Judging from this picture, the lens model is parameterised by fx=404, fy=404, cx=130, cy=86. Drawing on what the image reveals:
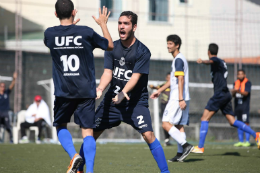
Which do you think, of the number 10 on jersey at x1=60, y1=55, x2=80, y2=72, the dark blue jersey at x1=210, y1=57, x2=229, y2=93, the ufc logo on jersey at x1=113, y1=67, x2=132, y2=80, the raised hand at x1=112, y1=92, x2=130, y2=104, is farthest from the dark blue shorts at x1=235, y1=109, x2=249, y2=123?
the number 10 on jersey at x1=60, y1=55, x2=80, y2=72

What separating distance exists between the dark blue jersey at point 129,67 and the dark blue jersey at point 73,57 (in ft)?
2.10

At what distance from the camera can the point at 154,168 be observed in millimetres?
6199

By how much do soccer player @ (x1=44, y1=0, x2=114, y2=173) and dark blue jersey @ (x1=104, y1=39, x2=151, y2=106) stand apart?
1.63ft

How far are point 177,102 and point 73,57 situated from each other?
343cm

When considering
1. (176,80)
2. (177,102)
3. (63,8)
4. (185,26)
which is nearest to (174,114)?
(177,102)

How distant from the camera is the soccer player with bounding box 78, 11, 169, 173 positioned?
4875 mm

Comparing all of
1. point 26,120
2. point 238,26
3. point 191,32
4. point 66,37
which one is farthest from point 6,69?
point 66,37

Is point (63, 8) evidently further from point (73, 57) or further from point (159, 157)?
point (159, 157)

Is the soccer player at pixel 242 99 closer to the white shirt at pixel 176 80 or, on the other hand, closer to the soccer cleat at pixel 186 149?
the white shirt at pixel 176 80

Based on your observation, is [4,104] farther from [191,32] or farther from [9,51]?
[191,32]

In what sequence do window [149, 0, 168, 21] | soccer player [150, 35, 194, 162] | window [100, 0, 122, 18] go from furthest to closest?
1. window [149, 0, 168, 21]
2. window [100, 0, 122, 18]
3. soccer player [150, 35, 194, 162]

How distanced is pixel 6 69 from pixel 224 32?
8329 millimetres

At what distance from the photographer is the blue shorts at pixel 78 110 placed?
4.48 meters

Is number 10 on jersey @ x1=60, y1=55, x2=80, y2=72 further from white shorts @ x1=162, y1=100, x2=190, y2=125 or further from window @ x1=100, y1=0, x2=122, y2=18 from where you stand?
window @ x1=100, y1=0, x2=122, y2=18
